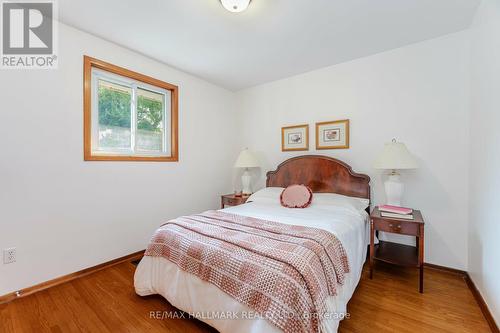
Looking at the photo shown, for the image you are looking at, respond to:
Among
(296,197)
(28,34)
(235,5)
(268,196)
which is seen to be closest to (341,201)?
(296,197)

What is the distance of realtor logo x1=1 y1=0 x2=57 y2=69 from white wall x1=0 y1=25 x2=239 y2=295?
Answer: 0.08 meters

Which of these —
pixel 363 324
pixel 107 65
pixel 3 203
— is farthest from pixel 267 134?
pixel 3 203

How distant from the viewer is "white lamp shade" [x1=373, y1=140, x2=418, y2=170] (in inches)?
79.0

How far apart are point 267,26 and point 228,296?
7.20 feet

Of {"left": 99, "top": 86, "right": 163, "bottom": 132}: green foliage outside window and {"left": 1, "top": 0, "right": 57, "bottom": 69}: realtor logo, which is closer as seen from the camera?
{"left": 1, "top": 0, "right": 57, "bottom": 69}: realtor logo

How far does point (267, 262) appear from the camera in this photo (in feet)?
3.78

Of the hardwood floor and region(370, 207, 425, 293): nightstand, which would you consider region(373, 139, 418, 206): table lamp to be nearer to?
region(370, 207, 425, 293): nightstand

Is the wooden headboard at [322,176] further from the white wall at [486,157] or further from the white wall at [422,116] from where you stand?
the white wall at [486,157]

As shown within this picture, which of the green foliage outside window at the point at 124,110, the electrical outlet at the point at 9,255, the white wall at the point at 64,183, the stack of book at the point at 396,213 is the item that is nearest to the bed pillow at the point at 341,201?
the stack of book at the point at 396,213

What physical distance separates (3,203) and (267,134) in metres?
2.92

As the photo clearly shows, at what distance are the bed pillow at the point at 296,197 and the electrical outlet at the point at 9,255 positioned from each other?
7.82 feet

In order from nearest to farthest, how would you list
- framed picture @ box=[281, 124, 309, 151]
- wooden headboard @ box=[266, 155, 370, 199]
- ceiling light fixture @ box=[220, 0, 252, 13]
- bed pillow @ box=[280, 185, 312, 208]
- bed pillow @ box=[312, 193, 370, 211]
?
ceiling light fixture @ box=[220, 0, 252, 13]
bed pillow @ box=[312, 193, 370, 211]
bed pillow @ box=[280, 185, 312, 208]
wooden headboard @ box=[266, 155, 370, 199]
framed picture @ box=[281, 124, 309, 151]

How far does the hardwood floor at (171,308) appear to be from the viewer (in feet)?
4.74

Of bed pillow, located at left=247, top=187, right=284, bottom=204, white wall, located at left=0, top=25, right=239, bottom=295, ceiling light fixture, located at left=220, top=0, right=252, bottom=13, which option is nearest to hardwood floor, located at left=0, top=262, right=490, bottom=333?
white wall, located at left=0, top=25, right=239, bottom=295
